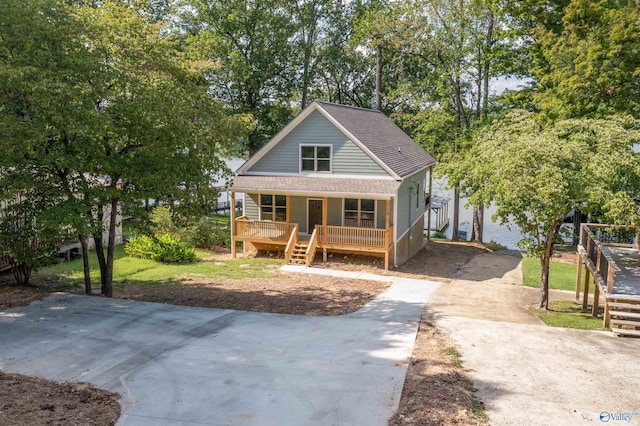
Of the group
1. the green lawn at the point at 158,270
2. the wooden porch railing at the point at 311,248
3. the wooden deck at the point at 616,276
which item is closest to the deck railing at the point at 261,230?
the green lawn at the point at 158,270

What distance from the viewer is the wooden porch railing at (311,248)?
66.3 feet

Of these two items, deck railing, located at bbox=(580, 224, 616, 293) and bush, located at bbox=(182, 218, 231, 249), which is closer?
deck railing, located at bbox=(580, 224, 616, 293)

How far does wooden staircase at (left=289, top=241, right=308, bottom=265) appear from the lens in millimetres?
20562

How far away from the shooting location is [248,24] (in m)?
33.8

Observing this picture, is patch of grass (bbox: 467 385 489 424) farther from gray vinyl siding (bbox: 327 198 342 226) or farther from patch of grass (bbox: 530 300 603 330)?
gray vinyl siding (bbox: 327 198 342 226)

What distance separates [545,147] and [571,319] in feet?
16.3

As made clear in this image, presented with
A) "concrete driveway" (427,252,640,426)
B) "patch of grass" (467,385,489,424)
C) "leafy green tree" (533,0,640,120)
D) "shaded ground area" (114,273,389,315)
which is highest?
"leafy green tree" (533,0,640,120)

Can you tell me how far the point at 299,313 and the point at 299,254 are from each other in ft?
26.2

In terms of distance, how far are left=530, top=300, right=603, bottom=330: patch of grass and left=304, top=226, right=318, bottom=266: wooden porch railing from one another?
8.65 metres

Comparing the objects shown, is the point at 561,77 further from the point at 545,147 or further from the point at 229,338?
the point at 229,338

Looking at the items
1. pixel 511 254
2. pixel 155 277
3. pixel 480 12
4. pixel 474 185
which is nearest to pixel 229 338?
pixel 155 277

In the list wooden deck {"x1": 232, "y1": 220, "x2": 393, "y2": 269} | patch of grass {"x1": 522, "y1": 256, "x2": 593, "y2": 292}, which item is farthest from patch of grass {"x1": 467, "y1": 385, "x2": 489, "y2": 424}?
patch of grass {"x1": 522, "y1": 256, "x2": 593, "y2": 292}

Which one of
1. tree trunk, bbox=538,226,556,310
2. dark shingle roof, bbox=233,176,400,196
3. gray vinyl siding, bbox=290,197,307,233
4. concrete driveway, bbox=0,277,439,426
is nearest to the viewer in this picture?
concrete driveway, bbox=0,277,439,426

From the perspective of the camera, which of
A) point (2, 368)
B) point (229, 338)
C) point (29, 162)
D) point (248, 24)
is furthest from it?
point (248, 24)
